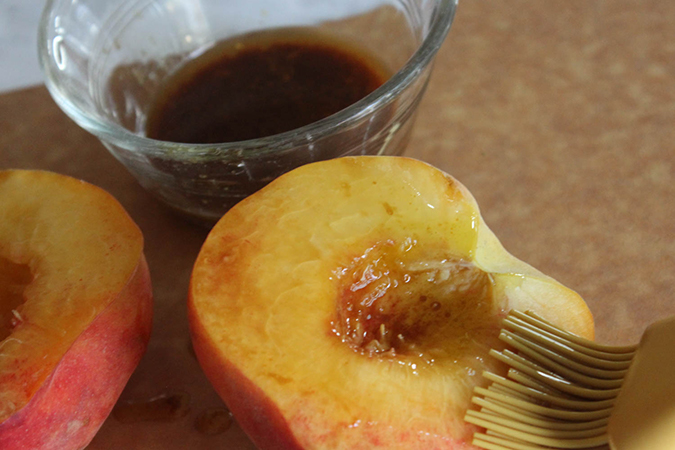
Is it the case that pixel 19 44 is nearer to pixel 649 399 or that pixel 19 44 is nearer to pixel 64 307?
pixel 64 307

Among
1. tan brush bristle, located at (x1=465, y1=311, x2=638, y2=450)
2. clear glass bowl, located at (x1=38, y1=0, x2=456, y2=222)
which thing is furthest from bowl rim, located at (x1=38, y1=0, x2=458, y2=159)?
tan brush bristle, located at (x1=465, y1=311, x2=638, y2=450)

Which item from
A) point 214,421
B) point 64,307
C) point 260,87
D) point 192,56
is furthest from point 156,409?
point 192,56

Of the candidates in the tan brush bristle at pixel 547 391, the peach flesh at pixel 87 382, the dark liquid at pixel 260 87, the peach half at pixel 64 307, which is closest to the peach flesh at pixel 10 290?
the peach half at pixel 64 307

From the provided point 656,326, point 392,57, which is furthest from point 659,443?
point 392,57

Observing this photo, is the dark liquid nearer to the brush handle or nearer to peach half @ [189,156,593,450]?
peach half @ [189,156,593,450]

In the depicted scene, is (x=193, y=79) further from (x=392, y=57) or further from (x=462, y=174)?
(x=462, y=174)
